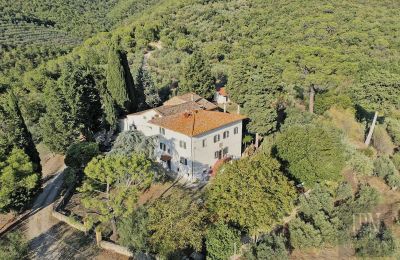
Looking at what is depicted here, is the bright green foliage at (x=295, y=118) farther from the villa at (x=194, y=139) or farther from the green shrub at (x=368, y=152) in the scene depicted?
the villa at (x=194, y=139)

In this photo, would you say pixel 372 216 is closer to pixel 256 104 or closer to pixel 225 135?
pixel 225 135

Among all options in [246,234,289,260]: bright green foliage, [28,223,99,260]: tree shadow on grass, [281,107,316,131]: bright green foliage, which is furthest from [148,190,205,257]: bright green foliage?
[281,107,316,131]: bright green foliage

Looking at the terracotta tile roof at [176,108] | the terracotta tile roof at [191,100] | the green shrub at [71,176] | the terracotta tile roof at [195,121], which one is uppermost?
the terracotta tile roof at [195,121]

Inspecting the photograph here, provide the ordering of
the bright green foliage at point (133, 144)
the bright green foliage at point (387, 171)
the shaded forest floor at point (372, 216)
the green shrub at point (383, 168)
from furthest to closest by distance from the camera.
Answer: the green shrub at point (383, 168) < the bright green foliage at point (387, 171) < the bright green foliage at point (133, 144) < the shaded forest floor at point (372, 216)

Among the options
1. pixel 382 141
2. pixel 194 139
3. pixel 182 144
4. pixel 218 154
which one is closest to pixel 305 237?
Result: pixel 218 154

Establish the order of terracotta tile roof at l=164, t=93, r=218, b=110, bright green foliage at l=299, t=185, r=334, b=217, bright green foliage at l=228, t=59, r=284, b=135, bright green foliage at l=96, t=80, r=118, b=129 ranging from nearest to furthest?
bright green foliage at l=299, t=185, r=334, b=217 → bright green foliage at l=228, t=59, r=284, b=135 → bright green foliage at l=96, t=80, r=118, b=129 → terracotta tile roof at l=164, t=93, r=218, b=110

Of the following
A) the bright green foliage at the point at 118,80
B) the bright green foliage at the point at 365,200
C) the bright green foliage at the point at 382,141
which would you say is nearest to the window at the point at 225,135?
the bright green foliage at the point at 365,200

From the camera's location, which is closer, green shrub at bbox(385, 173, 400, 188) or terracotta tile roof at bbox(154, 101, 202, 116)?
green shrub at bbox(385, 173, 400, 188)

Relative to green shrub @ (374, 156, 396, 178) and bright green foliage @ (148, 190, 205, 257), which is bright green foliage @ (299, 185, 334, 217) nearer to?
bright green foliage @ (148, 190, 205, 257)
